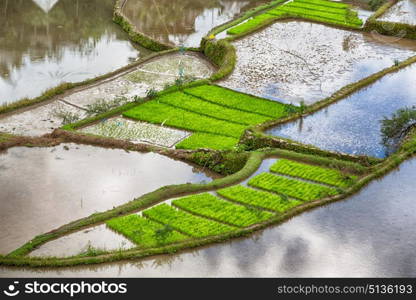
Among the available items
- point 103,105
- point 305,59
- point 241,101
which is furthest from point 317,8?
point 103,105

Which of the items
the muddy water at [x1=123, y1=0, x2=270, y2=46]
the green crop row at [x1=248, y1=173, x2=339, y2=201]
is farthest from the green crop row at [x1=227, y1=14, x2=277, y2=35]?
the green crop row at [x1=248, y1=173, x2=339, y2=201]

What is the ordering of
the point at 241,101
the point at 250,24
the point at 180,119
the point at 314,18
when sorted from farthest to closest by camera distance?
the point at 314,18
the point at 250,24
the point at 241,101
the point at 180,119

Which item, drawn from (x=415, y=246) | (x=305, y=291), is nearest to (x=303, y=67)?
(x=415, y=246)

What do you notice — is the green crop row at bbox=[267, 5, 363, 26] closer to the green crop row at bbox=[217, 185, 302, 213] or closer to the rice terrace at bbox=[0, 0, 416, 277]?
the rice terrace at bbox=[0, 0, 416, 277]

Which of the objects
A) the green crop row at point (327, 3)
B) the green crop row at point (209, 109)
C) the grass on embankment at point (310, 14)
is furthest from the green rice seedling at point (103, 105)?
the green crop row at point (327, 3)

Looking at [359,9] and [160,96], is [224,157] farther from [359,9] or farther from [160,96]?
[359,9]

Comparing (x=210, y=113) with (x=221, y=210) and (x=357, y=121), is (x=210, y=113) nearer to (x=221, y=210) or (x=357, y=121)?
(x=357, y=121)
